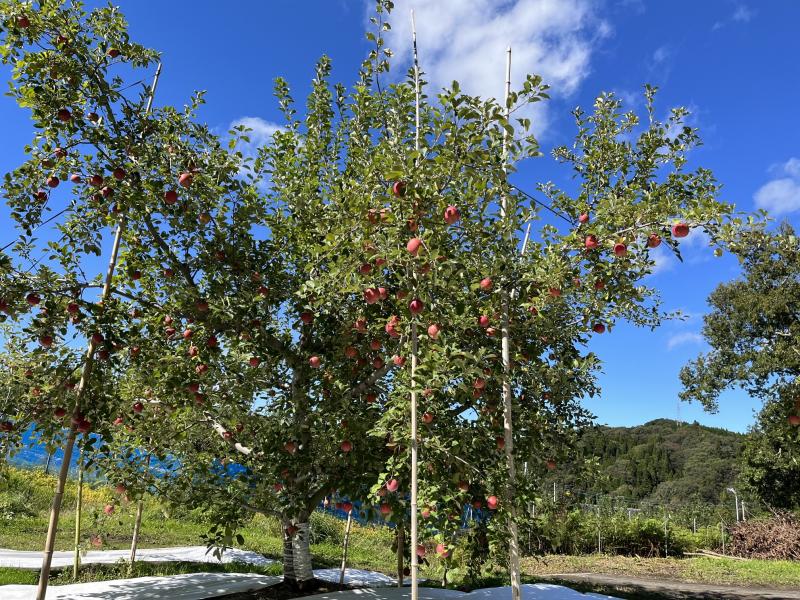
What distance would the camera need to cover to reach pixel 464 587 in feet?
24.3

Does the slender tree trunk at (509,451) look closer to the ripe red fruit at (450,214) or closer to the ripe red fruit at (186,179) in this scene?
the ripe red fruit at (450,214)

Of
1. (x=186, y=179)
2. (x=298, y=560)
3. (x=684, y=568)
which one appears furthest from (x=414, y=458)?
(x=684, y=568)

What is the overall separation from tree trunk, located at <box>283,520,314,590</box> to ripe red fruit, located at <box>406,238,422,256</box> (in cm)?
403

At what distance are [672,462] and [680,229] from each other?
57.3m

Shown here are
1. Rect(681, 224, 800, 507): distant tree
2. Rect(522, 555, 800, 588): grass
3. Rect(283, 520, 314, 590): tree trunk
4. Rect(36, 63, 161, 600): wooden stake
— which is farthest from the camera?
Rect(681, 224, 800, 507): distant tree

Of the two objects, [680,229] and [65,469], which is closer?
[680,229]

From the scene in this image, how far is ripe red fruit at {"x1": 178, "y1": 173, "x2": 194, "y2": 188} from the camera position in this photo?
423 centimetres

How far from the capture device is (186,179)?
424 centimetres

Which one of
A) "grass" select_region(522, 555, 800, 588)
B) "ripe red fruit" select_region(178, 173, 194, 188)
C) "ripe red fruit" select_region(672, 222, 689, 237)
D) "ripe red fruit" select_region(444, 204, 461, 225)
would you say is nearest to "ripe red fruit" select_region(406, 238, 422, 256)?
"ripe red fruit" select_region(444, 204, 461, 225)

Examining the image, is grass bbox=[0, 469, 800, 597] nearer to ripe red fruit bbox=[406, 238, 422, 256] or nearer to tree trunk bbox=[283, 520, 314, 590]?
tree trunk bbox=[283, 520, 314, 590]

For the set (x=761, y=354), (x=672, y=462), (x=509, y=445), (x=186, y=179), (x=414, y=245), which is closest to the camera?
(x=414, y=245)

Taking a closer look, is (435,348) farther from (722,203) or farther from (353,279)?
(722,203)

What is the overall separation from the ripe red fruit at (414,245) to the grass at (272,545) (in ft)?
21.2

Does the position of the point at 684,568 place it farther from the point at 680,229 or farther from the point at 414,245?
the point at 414,245
